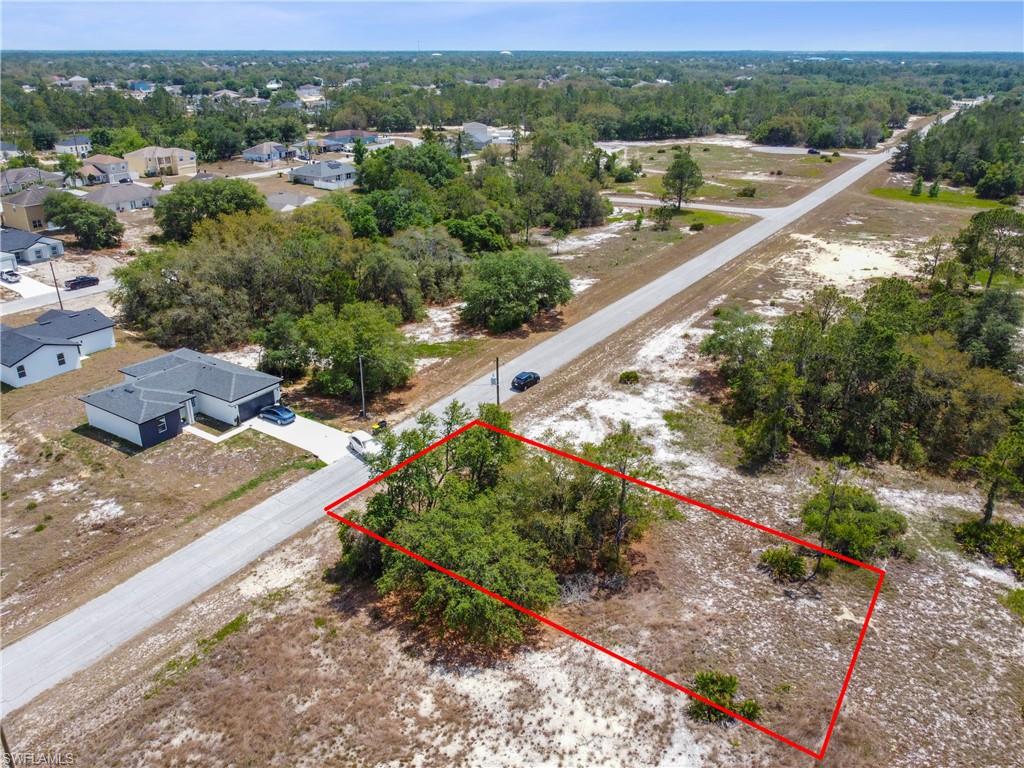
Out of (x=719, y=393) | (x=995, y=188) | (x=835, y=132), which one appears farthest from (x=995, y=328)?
(x=835, y=132)

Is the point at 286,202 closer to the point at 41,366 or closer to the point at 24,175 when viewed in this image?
the point at 24,175

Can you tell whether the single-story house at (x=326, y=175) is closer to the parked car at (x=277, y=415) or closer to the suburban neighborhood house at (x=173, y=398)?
the suburban neighborhood house at (x=173, y=398)

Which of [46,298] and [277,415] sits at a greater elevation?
[46,298]

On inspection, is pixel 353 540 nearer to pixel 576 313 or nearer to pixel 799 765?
pixel 799 765

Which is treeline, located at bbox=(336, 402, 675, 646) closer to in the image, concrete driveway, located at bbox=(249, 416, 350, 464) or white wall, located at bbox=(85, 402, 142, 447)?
concrete driveway, located at bbox=(249, 416, 350, 464)

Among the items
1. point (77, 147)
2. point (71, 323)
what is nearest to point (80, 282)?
point (71, 323)

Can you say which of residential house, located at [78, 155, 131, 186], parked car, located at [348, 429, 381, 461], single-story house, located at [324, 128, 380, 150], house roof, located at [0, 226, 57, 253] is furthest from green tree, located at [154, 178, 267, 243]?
single-story house, located at [324, 128, 380, 150]
